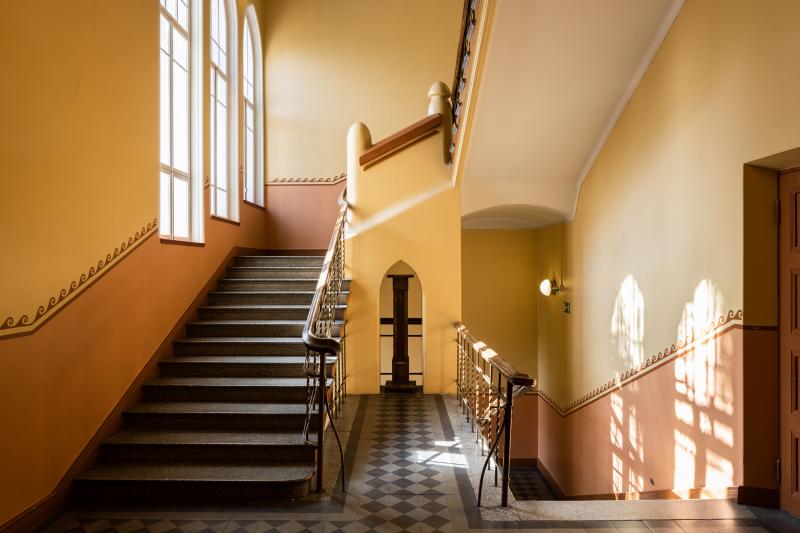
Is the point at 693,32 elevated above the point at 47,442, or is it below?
above

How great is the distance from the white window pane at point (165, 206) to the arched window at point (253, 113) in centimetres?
288

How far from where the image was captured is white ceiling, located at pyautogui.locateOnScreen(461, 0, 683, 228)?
202 inches

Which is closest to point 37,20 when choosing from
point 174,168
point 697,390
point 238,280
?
point 174,168

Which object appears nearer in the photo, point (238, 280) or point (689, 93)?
point (689, 93)

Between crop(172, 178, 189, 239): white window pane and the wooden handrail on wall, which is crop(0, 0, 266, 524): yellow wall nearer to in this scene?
crop(172, 178, 189, 239): white window pane

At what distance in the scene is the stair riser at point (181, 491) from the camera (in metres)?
4.32

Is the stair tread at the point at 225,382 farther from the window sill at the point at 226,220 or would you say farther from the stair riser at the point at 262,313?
the window sill at the point at 226,220

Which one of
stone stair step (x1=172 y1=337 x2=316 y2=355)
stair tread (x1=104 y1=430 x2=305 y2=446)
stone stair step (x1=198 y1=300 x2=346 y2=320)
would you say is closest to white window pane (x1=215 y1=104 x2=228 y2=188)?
stone stair step (x1=198 y1=300 x2=346 y2=320)

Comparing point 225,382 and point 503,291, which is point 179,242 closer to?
point 225,382

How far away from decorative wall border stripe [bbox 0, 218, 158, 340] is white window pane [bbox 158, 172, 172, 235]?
2.11ft

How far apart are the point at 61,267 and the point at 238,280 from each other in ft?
10.9

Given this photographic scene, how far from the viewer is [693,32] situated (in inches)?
197

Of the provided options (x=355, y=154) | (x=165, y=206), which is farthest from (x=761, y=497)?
(x=165, y=206)

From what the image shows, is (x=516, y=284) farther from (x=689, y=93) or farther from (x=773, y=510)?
(x=773, y=510)
